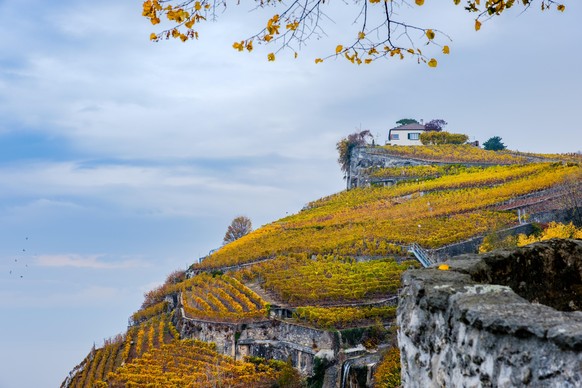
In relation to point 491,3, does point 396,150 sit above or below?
above

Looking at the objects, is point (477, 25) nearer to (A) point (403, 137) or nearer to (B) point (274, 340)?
(B) point (274, 340)

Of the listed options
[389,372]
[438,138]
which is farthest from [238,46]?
[438,138]

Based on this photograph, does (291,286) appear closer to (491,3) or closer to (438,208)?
(438,208)

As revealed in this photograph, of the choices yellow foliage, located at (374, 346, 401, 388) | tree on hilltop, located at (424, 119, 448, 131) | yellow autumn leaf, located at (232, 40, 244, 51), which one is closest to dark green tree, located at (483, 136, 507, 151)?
tree on hilltop, located at (424, 119, 448, 131)

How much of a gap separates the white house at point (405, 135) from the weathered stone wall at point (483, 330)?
62.5 metres

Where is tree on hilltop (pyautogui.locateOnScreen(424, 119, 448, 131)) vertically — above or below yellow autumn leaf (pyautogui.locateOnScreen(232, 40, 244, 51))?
above

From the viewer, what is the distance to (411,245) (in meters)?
29.3

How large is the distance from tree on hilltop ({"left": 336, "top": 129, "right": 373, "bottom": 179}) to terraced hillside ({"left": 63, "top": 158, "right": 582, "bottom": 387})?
14.8 metres

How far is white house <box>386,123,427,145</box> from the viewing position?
219ft

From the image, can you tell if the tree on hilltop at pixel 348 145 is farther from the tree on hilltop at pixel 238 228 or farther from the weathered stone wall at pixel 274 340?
the weathered stone wall at pixel 274 340

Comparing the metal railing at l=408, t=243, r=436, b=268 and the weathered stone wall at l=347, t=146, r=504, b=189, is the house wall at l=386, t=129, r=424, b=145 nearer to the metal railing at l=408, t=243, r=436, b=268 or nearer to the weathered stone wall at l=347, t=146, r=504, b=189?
the weathered stone wall at l=347, t=146, r=504, b=189

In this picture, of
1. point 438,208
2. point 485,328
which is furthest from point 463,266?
point 438,208

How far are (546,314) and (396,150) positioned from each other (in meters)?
56.8

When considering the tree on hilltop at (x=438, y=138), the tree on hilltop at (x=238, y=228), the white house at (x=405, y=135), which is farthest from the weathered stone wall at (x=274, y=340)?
the white house at (x=405, y=135)
